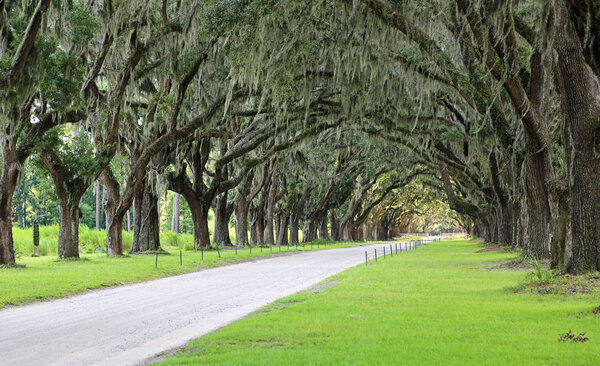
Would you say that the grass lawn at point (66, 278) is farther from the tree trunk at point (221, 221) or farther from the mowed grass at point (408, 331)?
the tree trunk at point (221, 221)

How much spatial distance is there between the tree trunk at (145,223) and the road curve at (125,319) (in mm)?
15139

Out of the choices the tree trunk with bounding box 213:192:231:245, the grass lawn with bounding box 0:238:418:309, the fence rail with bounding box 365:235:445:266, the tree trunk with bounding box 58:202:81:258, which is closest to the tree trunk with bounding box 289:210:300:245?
the fence rail with bounding box 365:235:445:266

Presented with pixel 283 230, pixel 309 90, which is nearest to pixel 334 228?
pixel 283 230

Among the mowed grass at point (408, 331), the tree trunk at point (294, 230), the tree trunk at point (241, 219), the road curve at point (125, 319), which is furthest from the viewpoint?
the tree trunk at point (294, 230)

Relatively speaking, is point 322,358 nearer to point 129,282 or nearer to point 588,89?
point 588,89

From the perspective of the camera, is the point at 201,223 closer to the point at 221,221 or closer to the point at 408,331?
the point at 221,221

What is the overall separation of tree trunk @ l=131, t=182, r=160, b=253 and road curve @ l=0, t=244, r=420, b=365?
15139mm

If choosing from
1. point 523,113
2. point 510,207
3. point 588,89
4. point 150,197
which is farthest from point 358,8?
point 510,207

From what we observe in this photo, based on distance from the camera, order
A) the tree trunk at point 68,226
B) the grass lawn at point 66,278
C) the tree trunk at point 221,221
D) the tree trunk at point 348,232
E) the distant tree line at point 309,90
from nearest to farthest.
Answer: the distant tree line at point 309,90 → the grass lawn at point 66,278 → the tree trunk at point 68,226 → the tree trunk at point 221,221 → the tree trunk at point 348,232

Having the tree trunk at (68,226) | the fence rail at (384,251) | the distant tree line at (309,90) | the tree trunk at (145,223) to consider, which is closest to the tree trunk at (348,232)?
the fence rail at (384,251)

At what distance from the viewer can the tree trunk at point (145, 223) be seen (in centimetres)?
3069

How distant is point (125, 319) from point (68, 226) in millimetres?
15683

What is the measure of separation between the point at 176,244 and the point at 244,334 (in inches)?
1575

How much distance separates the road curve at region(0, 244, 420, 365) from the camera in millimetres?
6832
